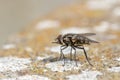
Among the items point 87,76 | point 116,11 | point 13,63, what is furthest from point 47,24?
point 87,76

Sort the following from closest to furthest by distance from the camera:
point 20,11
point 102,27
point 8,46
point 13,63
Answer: point 13,63 → point 8,46 → point 102,27 → point 20,11

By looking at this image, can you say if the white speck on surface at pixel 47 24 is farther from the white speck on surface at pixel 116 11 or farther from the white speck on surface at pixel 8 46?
the white speck on surface at pixel 8 46

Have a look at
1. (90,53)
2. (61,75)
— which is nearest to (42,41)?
(90,53)

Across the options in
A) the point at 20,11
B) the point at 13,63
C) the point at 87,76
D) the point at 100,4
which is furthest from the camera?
the point at 20,11

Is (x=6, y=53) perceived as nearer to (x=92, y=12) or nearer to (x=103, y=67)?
(x=103, y=67)

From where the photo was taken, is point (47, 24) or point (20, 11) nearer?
point (47, 24)

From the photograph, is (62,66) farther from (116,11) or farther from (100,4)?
(100,4)

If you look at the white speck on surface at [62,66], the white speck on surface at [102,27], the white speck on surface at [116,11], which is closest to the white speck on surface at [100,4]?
the white speck on surface at [116,11]
